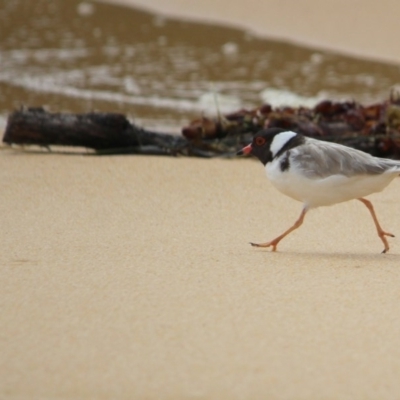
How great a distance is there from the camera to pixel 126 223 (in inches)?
192

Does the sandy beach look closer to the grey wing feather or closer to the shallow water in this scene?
the grey wing feather

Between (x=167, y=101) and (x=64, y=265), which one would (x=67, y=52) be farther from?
(x=64, y=265)

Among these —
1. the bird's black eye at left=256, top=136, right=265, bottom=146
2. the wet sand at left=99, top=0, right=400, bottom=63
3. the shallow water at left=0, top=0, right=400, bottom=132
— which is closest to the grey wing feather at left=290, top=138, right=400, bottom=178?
the bird's black eye at left=256, top=136, right=265, bottom=146

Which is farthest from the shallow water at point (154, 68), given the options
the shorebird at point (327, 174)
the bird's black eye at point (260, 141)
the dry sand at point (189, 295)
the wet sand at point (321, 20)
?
the shorebird at point (327, 174)

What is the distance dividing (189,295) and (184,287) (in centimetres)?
11

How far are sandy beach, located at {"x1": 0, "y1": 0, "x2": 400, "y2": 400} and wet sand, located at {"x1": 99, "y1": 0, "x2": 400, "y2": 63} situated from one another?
6.28 m

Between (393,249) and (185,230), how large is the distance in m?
1.00

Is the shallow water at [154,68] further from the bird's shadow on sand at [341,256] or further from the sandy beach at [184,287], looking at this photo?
Answer: the bird's shadow on sand at [341,256]

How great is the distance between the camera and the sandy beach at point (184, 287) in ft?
9.23

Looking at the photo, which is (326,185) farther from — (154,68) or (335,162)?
(154,68)

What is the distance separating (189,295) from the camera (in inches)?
139

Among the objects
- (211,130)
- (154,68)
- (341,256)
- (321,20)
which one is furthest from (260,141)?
(321,20)

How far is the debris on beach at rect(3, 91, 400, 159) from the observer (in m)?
6.37

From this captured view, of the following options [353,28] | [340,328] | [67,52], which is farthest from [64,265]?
[353,28]
